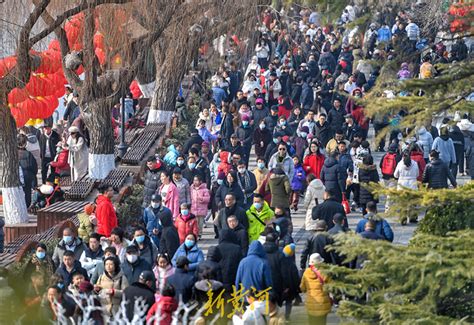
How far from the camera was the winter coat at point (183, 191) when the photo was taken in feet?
72.1

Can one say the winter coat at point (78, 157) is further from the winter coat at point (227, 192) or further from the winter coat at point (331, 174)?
the winter coat at point (227, 192)

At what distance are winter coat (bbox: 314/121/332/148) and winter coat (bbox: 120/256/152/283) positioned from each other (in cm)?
1166

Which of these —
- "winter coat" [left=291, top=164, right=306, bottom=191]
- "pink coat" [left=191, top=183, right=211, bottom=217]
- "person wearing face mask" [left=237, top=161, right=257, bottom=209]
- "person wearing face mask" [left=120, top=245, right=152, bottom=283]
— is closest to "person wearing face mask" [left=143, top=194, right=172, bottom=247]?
"pink coat" [left=191, top=183, right=211, bottom=217]

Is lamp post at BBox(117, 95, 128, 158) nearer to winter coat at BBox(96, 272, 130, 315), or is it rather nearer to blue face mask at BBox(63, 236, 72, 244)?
blue face mask at BBox(63, 236, 72, 244)

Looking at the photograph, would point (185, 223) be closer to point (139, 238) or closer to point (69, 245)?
point (139, 238)

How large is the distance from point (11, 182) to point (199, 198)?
3.87 meters

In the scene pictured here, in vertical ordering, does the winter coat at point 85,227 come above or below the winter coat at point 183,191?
below

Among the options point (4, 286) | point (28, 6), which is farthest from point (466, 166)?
point (4, 286)

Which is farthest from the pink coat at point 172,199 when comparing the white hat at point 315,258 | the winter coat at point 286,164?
the white hat at point 315,258

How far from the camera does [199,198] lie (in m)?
22.4

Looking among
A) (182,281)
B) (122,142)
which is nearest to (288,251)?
(182,281)

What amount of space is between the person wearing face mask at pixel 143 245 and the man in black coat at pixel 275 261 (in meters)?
1.94

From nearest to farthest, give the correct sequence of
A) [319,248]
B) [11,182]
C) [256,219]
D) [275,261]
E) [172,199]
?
[275,261]
[319,248]
[256,219]
[172,199]
[11,182]

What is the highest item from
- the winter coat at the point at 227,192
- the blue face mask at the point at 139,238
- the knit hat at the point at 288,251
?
the winter coat at the point at 227,192
